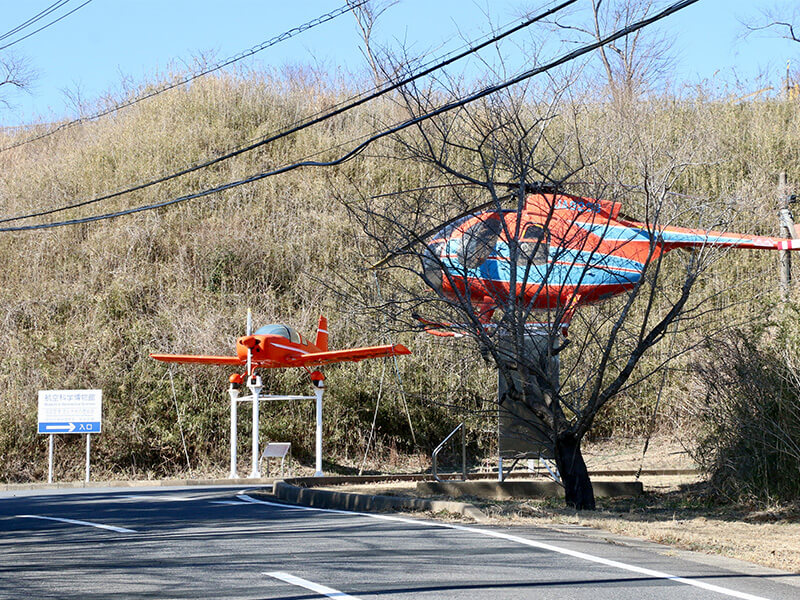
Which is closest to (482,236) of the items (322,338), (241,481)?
(322,338)

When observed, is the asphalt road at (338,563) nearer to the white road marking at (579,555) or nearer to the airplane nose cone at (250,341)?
the white road marking at (579,555)

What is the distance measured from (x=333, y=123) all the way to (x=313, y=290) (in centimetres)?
1334

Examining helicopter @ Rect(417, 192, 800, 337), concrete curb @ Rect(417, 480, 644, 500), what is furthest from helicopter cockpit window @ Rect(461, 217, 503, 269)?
concrete curb @ Rect(417, 480, 644, 500)

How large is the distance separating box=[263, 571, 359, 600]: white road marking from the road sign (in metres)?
15.9

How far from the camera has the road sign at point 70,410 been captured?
21.5 metres

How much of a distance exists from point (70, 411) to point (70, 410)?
0.08 feet

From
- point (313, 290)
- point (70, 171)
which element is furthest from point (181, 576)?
point (70, 171)

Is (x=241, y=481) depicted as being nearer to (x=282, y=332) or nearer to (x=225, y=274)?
(x=282, y=332)

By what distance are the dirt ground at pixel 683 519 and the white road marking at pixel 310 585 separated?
3.90 meters

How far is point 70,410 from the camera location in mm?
21641

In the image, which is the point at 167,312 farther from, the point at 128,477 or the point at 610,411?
the point at 610,411

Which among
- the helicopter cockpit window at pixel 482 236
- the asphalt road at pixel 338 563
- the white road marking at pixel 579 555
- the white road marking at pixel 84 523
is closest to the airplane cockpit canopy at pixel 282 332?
the helicopter cockpit window at pixel 482 236

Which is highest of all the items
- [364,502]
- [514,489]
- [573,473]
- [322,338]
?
[322,338]

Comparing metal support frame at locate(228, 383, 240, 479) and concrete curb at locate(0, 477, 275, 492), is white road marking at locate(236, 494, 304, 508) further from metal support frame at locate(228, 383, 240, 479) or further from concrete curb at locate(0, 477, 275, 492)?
metal support frame at locate(228, 383, 240, 479)
